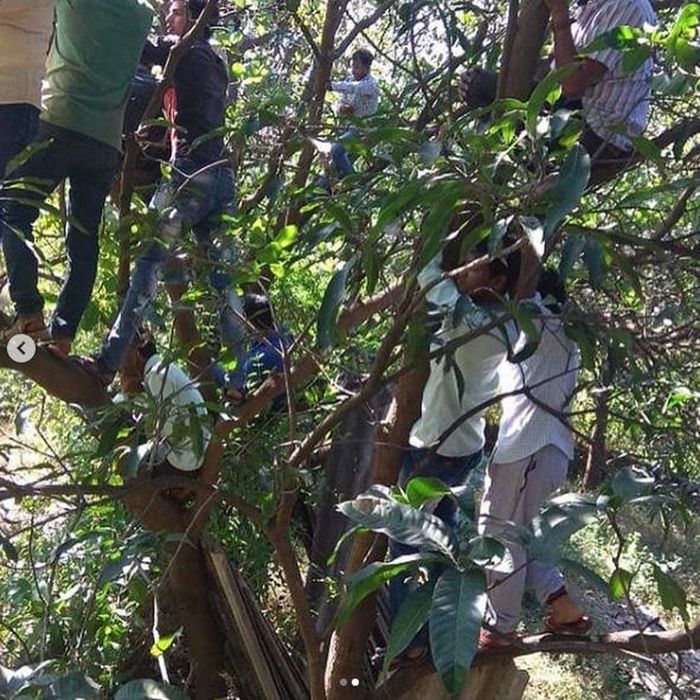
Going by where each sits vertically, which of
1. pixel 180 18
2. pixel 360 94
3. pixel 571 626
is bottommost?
pixel 571 626

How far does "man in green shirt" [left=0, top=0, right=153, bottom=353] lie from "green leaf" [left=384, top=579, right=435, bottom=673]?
136cm

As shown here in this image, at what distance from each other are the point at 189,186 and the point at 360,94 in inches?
86.1

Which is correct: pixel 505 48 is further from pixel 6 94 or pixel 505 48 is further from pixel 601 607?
pixel 601 607

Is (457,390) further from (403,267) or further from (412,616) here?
(412,616)

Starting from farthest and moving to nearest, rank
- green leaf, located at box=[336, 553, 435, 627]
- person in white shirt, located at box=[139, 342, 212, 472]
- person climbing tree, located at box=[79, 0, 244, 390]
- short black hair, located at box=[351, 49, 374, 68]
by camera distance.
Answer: short black hair, located at box=[351, 49, 374, 68]
person climbing tree, located at box=[79, 0, 244, 390]
person in white shirt, located at box=[139, 342, 212, 472]
green leaf, located at box=[336, 553, 435, 627]

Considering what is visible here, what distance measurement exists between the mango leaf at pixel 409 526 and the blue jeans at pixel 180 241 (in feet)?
2.91

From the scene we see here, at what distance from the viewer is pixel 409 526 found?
3.67 feet

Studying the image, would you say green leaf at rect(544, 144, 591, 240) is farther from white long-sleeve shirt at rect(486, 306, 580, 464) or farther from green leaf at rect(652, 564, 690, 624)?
white long-sleeve shirt at rect(486, 306, 580, 464)

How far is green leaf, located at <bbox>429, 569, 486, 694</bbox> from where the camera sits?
3.14ft

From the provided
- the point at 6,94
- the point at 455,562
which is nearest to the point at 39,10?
the point at 6,94

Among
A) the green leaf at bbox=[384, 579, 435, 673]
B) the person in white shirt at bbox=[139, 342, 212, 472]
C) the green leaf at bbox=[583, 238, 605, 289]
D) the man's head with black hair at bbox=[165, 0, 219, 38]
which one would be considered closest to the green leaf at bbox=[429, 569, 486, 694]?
the green leaf at bbox=[384, 579, 435, 673]

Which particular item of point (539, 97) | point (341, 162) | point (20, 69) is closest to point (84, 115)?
point (20, 69)

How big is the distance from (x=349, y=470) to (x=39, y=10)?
1731 mm

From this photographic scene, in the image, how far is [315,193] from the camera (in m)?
1.93
